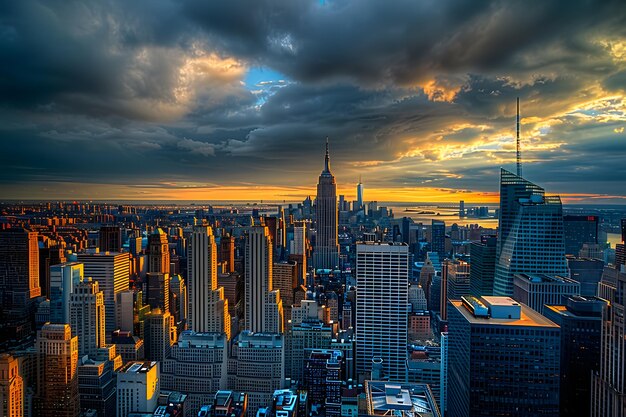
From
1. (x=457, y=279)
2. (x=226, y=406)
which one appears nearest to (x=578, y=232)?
(x=457, y=279)

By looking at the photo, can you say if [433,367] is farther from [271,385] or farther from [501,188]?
[501,188]

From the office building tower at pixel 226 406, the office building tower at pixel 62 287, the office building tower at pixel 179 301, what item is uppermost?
the office building tower at pixel 62 287

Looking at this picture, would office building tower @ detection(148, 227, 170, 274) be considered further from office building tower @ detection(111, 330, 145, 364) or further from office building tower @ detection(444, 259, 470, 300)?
office building tower @ detection(444, 259, 470, 300)

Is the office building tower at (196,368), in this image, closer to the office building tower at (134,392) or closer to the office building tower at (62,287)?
the office building tower at (134,392)

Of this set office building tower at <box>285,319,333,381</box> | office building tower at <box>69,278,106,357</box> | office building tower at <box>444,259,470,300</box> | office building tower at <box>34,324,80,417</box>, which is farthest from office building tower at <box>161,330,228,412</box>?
office building tower at <box>444,259,470,300</box>

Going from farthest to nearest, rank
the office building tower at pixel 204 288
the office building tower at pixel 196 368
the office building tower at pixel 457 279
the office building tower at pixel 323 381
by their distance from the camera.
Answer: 1. the office building tower at pixel 457 279
2. the office building tower at pixel 204 288
3. the office building tower at pixel 196 368
4. the office building tower at pixel 323 381

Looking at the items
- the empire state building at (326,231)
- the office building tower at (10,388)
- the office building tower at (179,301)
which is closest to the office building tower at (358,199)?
the empire state building at (326,231)
